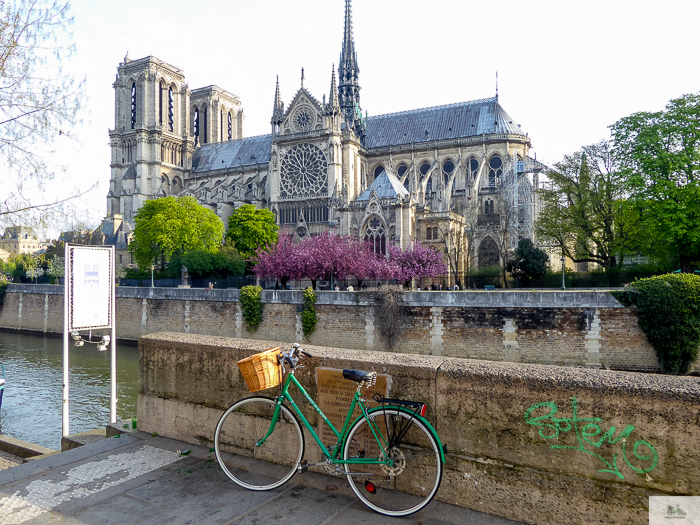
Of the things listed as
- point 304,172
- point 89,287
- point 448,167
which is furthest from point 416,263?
point 89,287

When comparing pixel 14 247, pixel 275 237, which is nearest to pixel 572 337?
pixel 275 237

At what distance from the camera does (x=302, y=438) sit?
3949 millimetres

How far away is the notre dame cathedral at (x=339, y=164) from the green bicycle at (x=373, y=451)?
31.2 metres

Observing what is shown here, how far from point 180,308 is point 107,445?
2412 centimetres

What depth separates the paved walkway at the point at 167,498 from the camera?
345cm

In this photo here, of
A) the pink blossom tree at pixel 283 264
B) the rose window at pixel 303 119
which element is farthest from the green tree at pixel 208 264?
the rose window at pixel 303 119

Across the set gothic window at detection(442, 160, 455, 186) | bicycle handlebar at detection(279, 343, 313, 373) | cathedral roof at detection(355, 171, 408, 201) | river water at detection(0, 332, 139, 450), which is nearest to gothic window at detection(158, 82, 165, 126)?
cathedral roof at detection(355, 171, 408, 201)

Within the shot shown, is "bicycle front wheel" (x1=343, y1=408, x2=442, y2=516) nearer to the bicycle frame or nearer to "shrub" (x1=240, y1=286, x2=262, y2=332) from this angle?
the bicycle frame

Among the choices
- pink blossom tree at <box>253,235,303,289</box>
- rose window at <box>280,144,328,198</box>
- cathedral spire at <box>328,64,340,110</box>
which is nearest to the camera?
pink blossom tree at <box>253,235,303,289</box>

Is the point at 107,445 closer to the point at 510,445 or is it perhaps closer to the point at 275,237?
the point at 510,445

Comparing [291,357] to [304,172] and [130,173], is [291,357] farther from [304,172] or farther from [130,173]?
[130,173]

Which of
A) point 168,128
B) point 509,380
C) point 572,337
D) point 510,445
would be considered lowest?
point 572,337

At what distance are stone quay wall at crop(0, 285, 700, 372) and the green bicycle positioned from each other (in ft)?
51.3

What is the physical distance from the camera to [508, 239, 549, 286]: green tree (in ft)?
96.7
